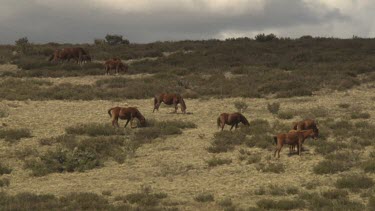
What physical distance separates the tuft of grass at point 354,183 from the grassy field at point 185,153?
3 centimetres

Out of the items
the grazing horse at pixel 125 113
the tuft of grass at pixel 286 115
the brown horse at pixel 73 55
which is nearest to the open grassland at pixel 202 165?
the tuft of grass at pixel 286 115

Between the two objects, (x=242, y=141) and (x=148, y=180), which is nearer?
(x=148, y=180)

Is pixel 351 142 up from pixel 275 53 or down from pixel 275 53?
down

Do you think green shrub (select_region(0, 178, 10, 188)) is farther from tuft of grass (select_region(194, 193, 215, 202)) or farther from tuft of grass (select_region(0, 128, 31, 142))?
tuft of grass (select_region(194, 193, 215, 202))

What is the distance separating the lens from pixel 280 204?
41.2ft

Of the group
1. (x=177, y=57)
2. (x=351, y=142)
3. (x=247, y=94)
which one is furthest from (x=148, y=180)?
(x=177, y=57)

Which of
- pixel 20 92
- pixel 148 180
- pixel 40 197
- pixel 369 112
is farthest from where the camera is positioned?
pixel 20 92

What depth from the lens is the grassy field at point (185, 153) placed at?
1335 centimetres

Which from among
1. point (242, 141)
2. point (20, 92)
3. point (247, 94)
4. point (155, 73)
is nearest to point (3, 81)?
point (20, 92)

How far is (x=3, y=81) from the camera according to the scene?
33781mm

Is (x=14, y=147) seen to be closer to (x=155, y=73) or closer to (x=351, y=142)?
(x=351, y=142)

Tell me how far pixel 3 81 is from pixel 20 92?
4.79m

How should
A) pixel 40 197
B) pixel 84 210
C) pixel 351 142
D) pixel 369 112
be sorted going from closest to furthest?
pixel 84 210
pixel 40 197
pixel 351 142
pixel 369 112

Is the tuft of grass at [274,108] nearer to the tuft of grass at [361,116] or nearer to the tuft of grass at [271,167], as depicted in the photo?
the tuft of grass at [361,116]
